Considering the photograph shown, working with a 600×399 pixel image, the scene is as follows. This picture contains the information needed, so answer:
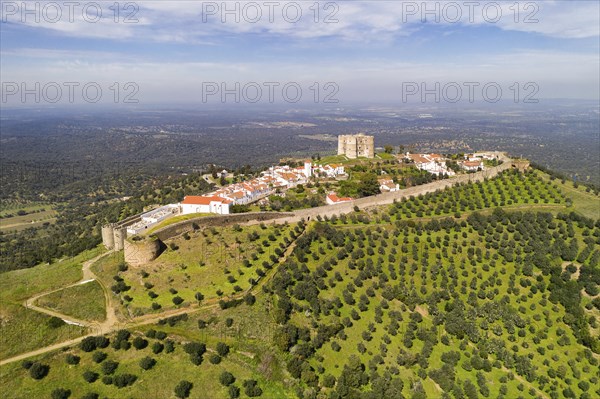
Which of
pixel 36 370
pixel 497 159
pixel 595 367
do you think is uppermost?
pixel 497 159

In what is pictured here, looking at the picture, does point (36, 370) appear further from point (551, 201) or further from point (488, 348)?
point (551, 201)

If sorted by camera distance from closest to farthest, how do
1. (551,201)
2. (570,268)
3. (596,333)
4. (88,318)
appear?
1. (88,318)
2. (596,333)
3. (570,268)
4. (551,201)

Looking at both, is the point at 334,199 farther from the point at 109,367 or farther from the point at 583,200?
the point at 583,200

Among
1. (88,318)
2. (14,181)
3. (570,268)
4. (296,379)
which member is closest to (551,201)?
(570,268)

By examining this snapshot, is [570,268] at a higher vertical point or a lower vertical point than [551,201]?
lower

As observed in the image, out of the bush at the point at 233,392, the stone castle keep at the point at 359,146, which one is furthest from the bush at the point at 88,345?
the stone castle keep at the point at 359,146

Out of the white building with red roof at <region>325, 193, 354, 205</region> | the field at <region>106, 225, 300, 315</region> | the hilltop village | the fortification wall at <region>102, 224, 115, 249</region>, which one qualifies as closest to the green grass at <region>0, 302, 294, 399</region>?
the field at <region>106, 225, 300, 315</region>

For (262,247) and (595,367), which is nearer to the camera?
(595,367)
